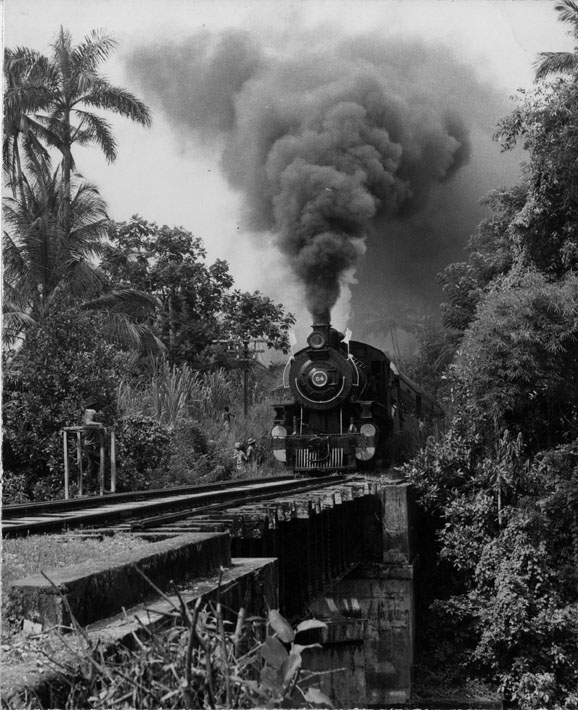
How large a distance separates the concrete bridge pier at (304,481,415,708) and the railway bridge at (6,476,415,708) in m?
0.02

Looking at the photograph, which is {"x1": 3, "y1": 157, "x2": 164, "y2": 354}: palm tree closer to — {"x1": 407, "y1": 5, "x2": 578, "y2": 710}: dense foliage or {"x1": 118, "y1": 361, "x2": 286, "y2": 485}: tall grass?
{"x1": 118, "y1": 361, "x2": 286, "y2": 485}: tall grass

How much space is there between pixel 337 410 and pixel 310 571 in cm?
821

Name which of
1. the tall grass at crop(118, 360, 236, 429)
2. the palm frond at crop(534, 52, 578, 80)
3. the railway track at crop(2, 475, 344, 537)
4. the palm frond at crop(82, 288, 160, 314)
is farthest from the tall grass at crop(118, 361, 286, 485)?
the palm frond at crop(534, 52, 578, 80)

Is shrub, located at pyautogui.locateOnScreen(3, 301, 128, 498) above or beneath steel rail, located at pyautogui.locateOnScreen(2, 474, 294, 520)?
above

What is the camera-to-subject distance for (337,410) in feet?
57.3

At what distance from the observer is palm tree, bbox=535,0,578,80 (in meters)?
15.4

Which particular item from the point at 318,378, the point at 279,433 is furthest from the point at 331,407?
the point at 279,433

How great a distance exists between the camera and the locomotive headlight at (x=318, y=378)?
1733 centimetres

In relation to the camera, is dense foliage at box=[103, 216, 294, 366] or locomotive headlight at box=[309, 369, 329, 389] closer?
locomotive headlight at box=[309, 369, 329, 389]

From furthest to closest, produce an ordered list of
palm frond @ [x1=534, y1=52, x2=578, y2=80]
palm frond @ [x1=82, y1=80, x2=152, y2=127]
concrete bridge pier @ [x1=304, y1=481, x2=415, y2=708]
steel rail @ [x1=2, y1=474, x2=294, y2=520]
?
→ 1. palm frond @ [x1=82, y1=80, x2=152, y2=127]
2. palm frond @ [x1=534, y1=52, x2=578, y2=80]
3. concrete bridge pier @ [x1=304, y1=481, x2=415, y2=708]
4. steel rail @ [x1=2, y1=474, x2=294, y2=520]

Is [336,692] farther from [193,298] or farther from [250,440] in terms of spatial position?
[193,298]

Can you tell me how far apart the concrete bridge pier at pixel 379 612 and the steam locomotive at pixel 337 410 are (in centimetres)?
277

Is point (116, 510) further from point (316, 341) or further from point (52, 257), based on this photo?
point (52, 257)

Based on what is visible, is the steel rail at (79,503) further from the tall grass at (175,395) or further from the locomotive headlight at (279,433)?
the tall grass at (175,395)
